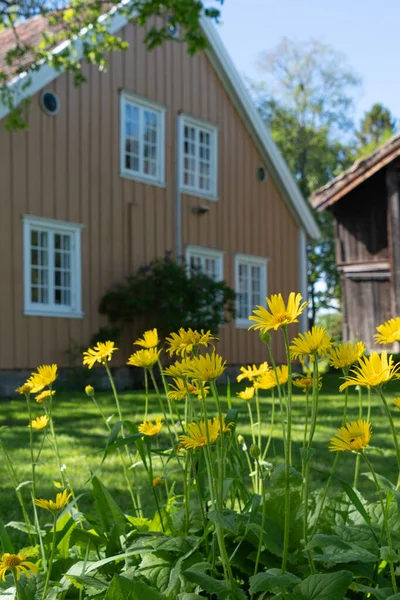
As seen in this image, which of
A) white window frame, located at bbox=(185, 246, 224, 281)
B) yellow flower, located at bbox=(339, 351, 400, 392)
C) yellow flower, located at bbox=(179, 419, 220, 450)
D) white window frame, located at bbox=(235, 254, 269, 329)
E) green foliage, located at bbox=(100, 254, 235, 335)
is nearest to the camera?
yellow flower, located at bbox=(339, 351, 400, 392)

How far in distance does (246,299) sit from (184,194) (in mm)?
2637

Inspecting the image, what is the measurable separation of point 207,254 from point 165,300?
8.97ft

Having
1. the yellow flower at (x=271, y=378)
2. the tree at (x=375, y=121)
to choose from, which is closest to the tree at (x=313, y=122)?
the tree at (x=375, y=121)

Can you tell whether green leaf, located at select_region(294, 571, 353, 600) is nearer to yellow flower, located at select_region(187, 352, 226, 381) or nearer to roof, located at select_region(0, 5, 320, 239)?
yellow flower, located at select_region(187, 352, 226, 381)

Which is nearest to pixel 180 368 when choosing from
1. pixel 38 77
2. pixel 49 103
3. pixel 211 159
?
pixel 38 77

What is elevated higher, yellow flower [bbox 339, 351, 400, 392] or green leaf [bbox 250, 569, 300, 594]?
yellow flower [bbox 339, 351, 400, 392]

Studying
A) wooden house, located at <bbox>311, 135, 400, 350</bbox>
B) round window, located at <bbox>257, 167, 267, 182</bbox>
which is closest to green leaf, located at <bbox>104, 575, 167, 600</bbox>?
wooden house, located at <bbox>311, 135, 400, 350</bbox>

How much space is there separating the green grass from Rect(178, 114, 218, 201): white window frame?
5.73 meters

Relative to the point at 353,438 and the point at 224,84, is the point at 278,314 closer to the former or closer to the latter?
the point at 353,438

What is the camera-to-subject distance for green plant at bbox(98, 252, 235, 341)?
477 inches

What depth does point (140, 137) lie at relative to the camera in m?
13.8

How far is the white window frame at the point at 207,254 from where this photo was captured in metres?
14.3

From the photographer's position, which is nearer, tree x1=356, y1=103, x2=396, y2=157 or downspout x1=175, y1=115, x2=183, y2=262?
downspout x1=175, y1=115, x2=183, y2=262

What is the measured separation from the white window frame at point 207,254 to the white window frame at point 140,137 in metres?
1.31
